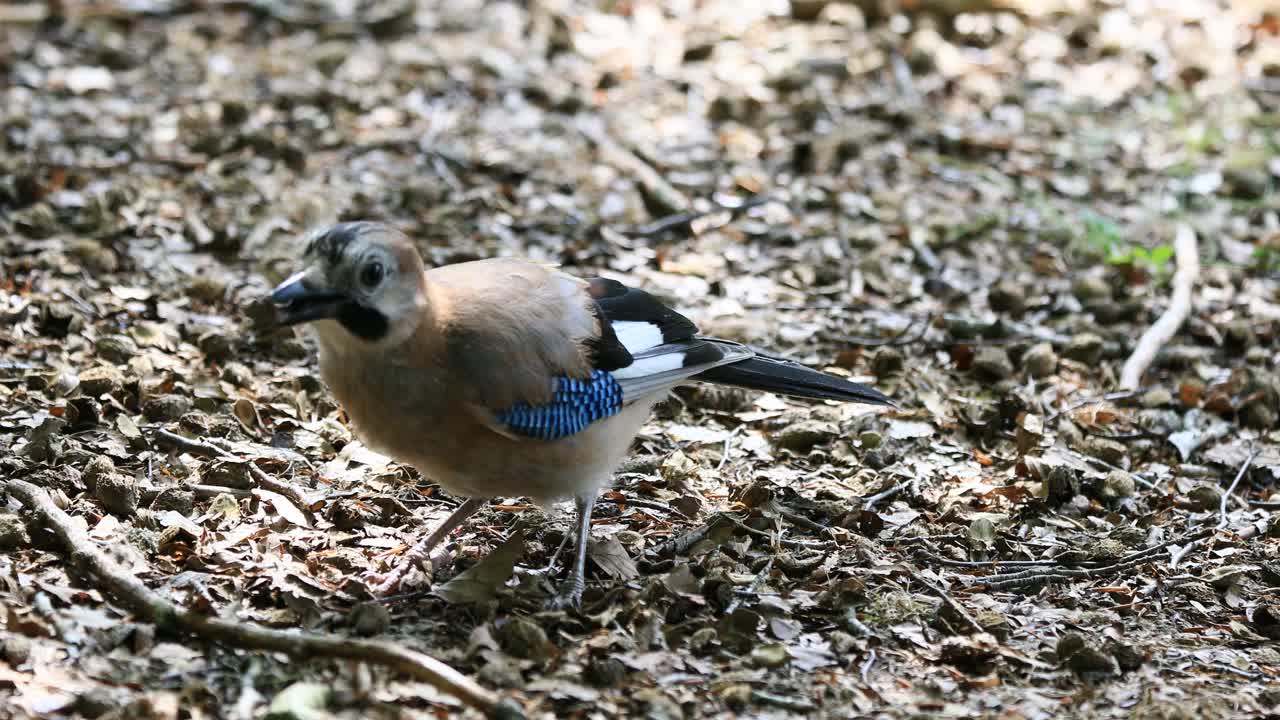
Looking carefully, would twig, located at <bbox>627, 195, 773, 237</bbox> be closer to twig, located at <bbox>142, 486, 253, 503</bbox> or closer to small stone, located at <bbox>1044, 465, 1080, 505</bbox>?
small stone, located at <bbox>1044, 465, 1080, 505</bbox>

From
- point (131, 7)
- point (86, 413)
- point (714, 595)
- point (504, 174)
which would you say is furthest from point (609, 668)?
point (131, 7)

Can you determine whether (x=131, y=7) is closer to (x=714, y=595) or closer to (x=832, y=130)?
(x=832, y=130)

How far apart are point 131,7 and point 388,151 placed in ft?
8.91

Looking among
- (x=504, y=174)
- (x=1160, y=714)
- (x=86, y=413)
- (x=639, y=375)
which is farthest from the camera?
(x=504, y=174)

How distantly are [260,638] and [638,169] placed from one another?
4.38 metres

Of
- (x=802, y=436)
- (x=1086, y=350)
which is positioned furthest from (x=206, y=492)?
(x=1086, y=350)

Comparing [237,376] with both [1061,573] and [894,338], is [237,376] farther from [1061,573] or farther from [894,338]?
[1061,573]

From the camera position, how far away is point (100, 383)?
192 inches

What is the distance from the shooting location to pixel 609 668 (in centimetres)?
362

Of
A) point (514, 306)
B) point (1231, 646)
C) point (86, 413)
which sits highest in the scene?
point (514, 306)

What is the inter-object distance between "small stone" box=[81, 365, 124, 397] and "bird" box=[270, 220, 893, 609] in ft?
4.42

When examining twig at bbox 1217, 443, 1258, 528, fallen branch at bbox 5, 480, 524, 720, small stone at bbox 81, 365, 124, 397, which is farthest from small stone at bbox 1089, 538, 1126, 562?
small stone at bbox 81, 365, 124, 397

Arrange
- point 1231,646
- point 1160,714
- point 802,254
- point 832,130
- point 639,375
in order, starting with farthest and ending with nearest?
point 832,130 < point 802,254 < point 639,375 < point 1231,646 < point 1160,714

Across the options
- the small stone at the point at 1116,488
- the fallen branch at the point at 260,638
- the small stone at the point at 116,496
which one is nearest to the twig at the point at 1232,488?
the small stone at the point at 1116,488
